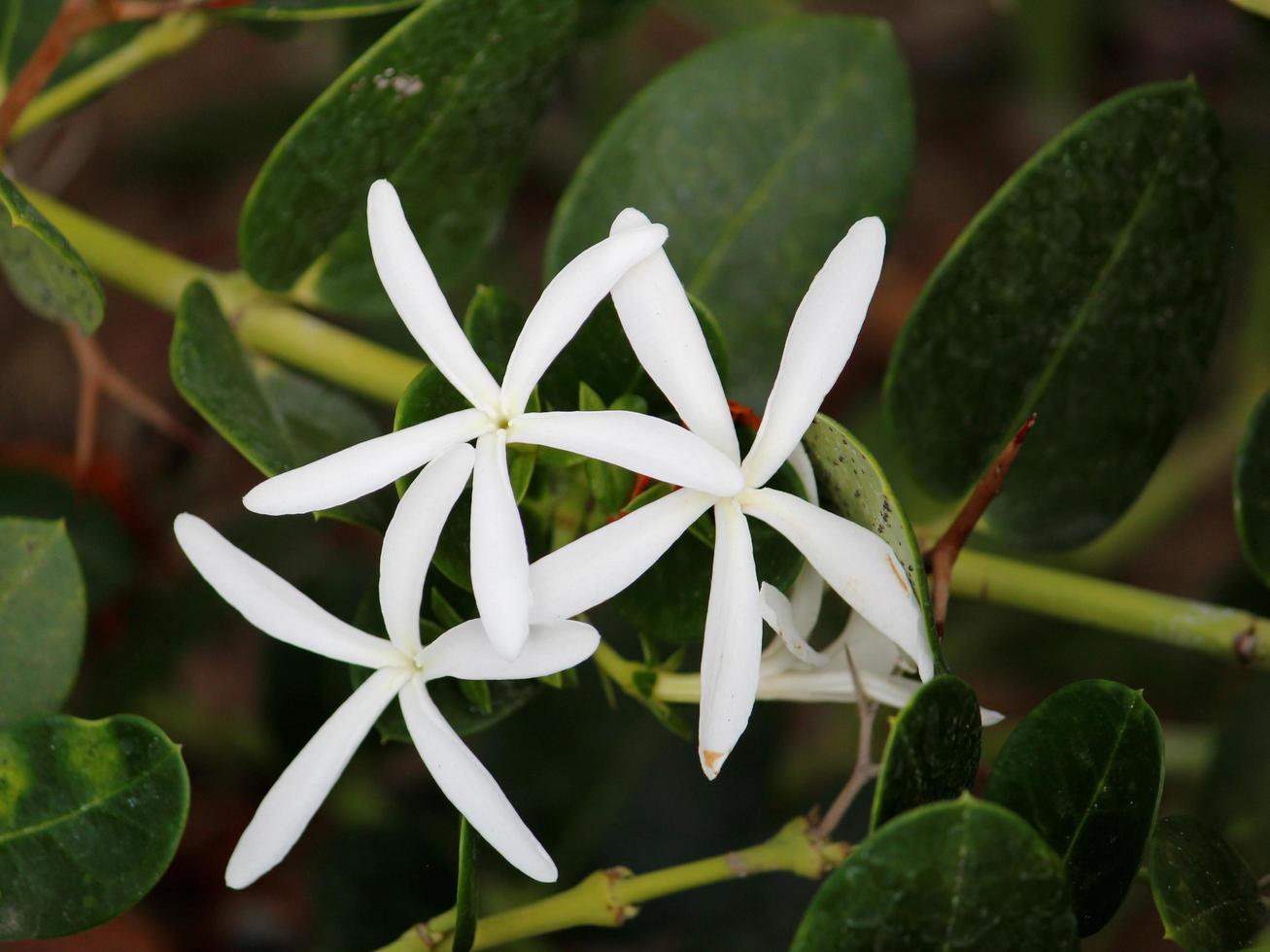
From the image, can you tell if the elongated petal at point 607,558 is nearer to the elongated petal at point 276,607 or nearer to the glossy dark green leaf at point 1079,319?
the elongated petal at point 276,607

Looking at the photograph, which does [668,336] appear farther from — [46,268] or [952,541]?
[46,268]

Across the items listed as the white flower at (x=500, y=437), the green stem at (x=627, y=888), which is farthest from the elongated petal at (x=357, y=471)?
the green stem at (x=627, y=888)

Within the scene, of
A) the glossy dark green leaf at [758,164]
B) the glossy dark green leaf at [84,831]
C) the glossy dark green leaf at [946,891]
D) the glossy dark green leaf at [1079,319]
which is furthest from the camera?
the glossy dark green leaf at [758,164]

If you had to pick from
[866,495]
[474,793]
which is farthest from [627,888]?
[866,495]

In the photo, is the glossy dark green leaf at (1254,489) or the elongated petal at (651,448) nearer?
the elongated petal at (651,448)

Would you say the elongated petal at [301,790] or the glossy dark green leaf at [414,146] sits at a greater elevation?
the glossy dark green leaf at [414,146]

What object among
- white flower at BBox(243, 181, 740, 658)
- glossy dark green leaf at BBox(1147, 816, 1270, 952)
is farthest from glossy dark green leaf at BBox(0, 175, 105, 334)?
glossy dark green leaf at BBox(1147, 816, 1270, 952)
